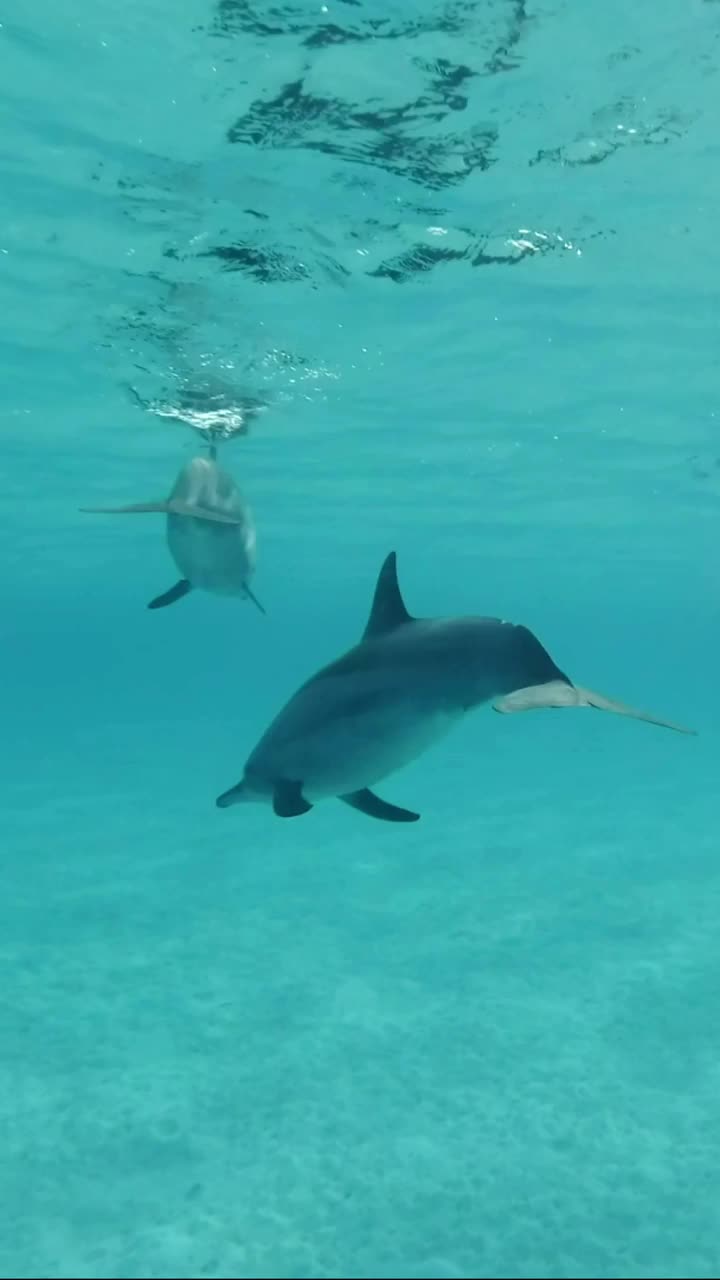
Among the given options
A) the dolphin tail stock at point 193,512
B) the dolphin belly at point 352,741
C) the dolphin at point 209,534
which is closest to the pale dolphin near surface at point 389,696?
the dolphin belly at point 352,741

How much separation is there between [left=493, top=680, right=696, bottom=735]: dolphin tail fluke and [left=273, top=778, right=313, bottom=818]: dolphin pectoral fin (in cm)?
144

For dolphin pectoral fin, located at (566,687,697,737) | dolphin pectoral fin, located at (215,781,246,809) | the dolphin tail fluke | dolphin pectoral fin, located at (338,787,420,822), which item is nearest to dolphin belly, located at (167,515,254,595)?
dolphin pectoral fin, located at (215,781,246,809)

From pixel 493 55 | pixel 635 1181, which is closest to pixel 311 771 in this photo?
pixel 635 1181

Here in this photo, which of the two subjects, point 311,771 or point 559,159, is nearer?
point 311,771

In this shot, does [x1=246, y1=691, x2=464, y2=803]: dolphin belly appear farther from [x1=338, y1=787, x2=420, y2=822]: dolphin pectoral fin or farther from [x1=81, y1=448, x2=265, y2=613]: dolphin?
[x1=81, y1=448, x2=265, y2=613]: dolphin

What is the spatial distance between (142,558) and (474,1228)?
50.5m

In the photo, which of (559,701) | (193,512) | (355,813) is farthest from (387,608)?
(355,813)

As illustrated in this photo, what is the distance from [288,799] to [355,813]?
1736cm

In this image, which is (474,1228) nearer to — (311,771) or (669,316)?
(311,771)

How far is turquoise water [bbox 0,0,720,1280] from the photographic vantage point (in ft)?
23.3

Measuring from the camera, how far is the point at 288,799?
5977mm

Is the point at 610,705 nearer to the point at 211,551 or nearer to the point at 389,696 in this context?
the point at 389,696

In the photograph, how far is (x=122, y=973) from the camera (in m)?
11.8

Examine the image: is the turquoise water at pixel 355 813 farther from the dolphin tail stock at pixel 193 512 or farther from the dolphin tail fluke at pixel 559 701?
the dolphin tail stock at pixel 193 512
